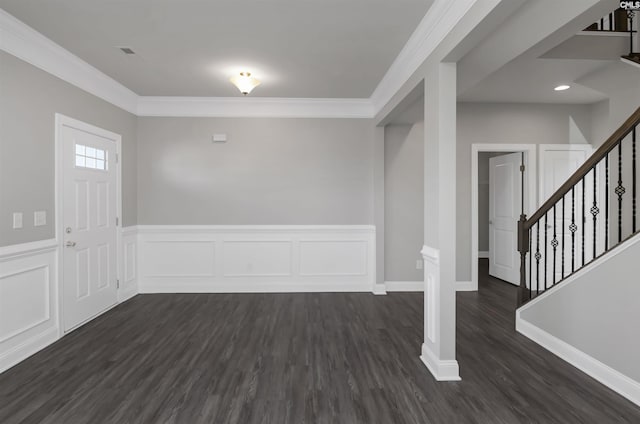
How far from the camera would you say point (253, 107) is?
5.07 meters

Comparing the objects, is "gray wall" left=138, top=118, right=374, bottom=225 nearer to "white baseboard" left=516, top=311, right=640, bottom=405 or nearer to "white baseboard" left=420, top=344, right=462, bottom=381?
"white baseboard" left=516, top=311, right=640, bottom=405

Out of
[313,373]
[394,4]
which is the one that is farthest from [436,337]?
[394,4]

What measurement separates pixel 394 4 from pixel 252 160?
3.11 metres

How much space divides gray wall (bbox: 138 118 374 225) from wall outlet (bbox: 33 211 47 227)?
1807 mm

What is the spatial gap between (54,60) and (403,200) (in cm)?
456

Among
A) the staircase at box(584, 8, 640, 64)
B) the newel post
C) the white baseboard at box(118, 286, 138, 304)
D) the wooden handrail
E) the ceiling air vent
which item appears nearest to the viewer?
the wooden handrail

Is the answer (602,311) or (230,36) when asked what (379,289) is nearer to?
(602,311)

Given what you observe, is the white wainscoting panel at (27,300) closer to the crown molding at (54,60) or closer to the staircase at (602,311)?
the crown molding at (54,60)

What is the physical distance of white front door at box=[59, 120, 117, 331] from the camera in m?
3.58

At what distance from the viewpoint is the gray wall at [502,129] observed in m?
5.23

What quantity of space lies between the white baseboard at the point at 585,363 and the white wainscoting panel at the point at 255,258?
225 centimetres

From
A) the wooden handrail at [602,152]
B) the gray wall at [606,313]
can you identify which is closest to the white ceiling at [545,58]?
the wooden handrail at [602,152]

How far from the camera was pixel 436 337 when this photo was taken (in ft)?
8.98

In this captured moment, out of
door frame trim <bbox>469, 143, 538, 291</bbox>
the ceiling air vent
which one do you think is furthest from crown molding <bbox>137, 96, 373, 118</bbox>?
door frame trim <bbox>469, 143, 538, 291</bbox>
